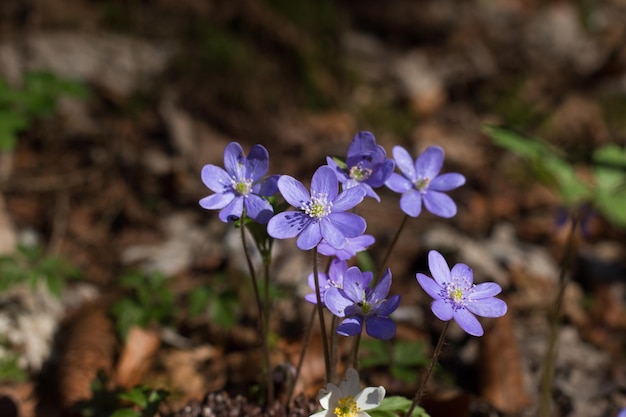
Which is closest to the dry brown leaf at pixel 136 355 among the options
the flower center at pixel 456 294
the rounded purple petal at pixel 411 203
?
the rounded purple petal at pixel 411 203

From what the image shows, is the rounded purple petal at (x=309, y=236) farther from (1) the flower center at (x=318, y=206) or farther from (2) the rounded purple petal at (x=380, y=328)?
(2) the rounded purple petal at (x=380, y=328)

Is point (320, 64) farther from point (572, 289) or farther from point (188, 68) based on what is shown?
point (572, 289)

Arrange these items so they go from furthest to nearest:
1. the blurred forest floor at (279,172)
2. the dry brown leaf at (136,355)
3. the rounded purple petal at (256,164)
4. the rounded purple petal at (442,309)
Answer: the blurred forest floor at (279,172) < the dry brown leaf at (136,355) < the rounded purple petal at (256,164) < the rounded purple petal at (442,309)

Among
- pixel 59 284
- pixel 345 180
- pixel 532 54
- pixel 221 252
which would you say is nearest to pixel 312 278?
pixel 345 180

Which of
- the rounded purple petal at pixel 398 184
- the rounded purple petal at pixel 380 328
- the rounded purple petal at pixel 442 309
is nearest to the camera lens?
the rounded purple petal at pixel 442 309

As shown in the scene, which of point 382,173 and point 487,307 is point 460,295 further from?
point 382,173

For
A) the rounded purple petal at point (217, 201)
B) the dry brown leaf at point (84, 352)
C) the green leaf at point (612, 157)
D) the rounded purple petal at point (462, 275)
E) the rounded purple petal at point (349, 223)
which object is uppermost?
the rounded purple petal at point (349, 223)

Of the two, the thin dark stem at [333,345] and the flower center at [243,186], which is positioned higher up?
the flower center at [243,186]

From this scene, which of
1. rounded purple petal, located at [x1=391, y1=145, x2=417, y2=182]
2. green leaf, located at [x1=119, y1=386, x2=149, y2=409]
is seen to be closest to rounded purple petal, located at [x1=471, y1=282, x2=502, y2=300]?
rounded purple petal, located at [x1=391, y1=145, x2=417, y2=182]

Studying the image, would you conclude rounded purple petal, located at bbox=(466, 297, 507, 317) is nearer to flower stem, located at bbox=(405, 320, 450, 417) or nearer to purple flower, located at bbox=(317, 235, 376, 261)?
flower stem, located at bbox=(405, 320, 450, 417)
